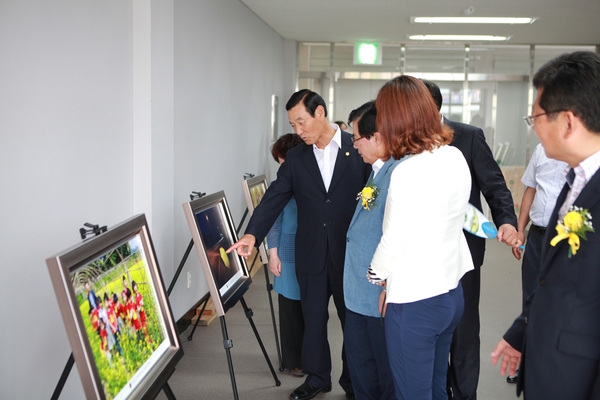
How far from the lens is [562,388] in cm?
179

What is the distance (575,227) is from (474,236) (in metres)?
1.65

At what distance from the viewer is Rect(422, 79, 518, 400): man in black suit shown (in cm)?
325

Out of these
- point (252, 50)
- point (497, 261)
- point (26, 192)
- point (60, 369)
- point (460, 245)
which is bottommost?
point (497, 261)

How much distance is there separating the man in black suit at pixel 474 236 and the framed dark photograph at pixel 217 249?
124cm

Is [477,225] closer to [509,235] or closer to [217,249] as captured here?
[509,235]

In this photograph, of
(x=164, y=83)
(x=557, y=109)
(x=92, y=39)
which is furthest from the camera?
(x=164, y=83)

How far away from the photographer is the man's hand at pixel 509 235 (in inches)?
125

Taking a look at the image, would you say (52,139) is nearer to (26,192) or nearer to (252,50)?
(26,192)

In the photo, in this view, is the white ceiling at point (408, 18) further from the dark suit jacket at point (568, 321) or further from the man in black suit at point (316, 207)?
the dark suit jacket at point (568, 321)

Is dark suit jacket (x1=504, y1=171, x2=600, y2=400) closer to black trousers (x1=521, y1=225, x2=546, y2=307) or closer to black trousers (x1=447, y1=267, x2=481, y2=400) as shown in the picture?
black trousers (x1=447, y1=267, x2=481, y2=400)

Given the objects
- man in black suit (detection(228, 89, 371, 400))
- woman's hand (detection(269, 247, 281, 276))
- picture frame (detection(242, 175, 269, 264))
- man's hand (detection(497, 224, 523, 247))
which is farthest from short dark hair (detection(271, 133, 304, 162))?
man's hand (detection(497, 224, 523, 247))

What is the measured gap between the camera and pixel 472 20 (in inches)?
326

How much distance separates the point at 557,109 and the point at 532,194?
2611 mm

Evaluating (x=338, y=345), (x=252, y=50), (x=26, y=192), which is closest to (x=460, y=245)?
(x=26, y=192)
